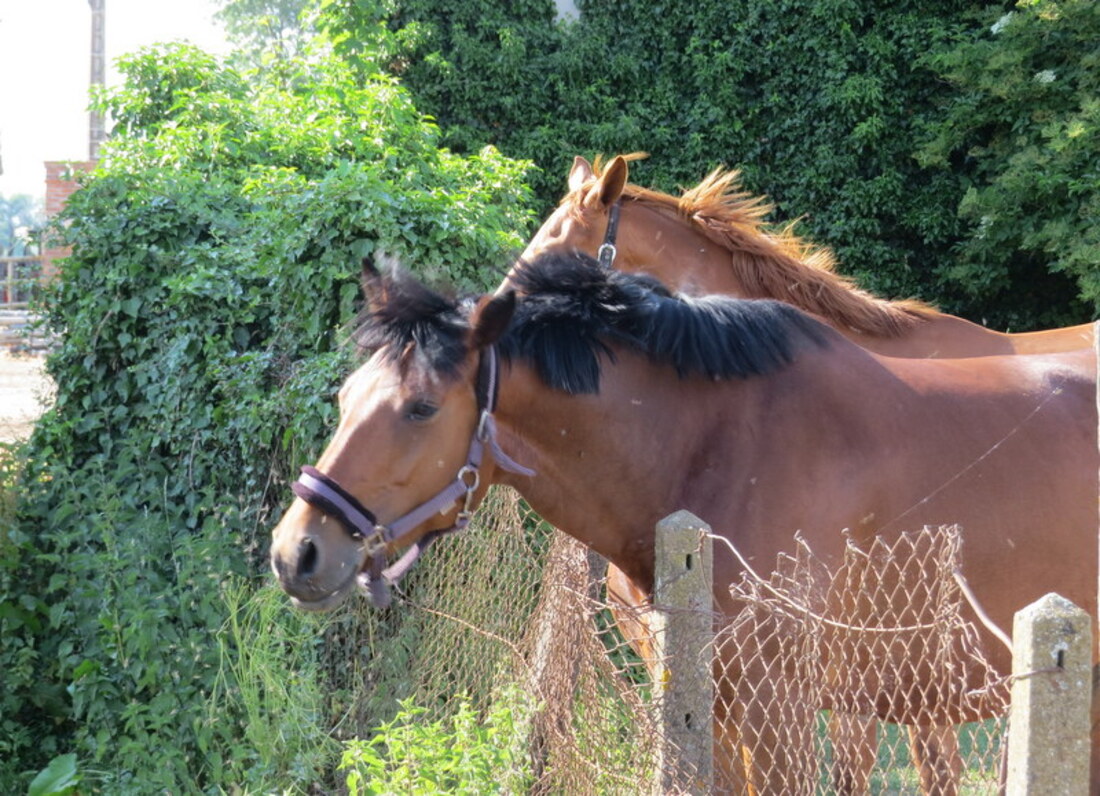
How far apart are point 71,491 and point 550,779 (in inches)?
152

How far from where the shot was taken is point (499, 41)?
39.7 feet

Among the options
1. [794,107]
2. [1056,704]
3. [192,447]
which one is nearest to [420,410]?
[1056,704]

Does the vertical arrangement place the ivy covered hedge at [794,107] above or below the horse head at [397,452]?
above

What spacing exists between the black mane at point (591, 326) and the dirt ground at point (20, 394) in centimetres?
454

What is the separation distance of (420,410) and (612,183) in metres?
2.60

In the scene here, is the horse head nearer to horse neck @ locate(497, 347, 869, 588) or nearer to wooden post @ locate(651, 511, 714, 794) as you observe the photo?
horse neck @ locate(497, 347, 869, 588)

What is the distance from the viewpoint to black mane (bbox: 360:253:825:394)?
2900 mm

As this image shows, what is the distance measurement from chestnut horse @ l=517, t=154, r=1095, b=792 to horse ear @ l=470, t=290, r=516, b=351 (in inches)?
74.0

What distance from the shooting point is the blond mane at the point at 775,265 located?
452 cm

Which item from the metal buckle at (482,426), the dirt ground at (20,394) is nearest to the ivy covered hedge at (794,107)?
the dirt ground at (20,394)

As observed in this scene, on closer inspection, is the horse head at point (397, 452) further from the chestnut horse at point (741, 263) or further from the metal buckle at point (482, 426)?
the chestnut horse at point (741, 263)

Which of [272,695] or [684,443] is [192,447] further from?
[684,443]

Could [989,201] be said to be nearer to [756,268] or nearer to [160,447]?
[756,268]

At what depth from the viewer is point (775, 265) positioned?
4719mm
